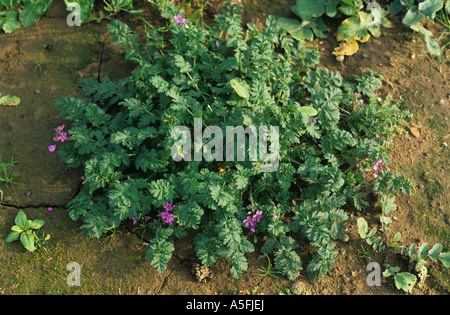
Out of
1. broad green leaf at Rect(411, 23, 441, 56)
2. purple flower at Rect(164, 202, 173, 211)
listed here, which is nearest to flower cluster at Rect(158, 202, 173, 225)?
purple flower at Rect(164, 202, 173, 211)

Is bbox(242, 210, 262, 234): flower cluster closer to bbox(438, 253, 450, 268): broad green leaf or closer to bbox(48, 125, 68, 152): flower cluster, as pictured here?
bbox(438, 253, 450, 268): broad green leaf

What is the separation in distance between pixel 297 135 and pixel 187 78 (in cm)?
100

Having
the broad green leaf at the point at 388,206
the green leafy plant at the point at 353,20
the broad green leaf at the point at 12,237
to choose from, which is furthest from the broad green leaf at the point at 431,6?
the broad green leaf at the point at 12,237

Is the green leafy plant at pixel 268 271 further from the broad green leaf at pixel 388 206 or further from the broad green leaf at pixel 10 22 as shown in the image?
the broad green leaf at pixel 10 22

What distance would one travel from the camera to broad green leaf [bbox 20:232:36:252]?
10.0 ft

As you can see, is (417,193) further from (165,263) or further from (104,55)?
(104,55)

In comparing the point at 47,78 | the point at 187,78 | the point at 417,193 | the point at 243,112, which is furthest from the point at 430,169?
the point at 47,78

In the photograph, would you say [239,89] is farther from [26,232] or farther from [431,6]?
[431,6]

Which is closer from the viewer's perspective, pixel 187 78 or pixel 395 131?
pixel 187 78

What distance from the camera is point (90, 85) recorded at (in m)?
3.62

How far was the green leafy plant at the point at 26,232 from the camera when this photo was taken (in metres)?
3.06

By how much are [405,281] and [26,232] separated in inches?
109

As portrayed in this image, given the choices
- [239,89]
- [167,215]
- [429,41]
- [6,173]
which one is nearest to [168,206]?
[167,215]

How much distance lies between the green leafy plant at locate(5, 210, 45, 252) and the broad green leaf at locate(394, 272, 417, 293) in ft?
8.55
